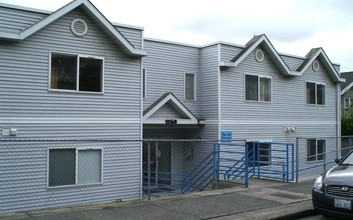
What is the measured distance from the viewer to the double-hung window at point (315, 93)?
68.6ft

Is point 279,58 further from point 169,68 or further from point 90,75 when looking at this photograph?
point 90,75

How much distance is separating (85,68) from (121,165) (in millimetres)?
3439

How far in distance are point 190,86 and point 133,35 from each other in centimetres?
441

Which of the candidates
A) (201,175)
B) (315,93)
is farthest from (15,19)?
(315,93)

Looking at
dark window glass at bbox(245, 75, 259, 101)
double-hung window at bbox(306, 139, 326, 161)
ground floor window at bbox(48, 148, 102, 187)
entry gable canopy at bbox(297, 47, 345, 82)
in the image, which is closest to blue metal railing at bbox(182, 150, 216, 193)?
dark window glass at bbox(245, 75, 259, 101)

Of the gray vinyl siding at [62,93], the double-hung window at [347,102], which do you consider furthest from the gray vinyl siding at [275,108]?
the double-hung window at [347,102]

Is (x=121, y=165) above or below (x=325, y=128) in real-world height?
below

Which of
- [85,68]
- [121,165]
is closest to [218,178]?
[121,165]

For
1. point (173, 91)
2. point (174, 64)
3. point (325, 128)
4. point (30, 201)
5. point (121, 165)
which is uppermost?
point (174, 64)

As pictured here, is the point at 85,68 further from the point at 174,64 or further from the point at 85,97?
the point at 174,64

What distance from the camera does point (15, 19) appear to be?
11.7 metres

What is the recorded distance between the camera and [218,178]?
50.4ft

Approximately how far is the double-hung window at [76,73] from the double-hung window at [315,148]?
40.0 ft

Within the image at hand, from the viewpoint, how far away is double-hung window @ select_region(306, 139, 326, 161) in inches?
810
